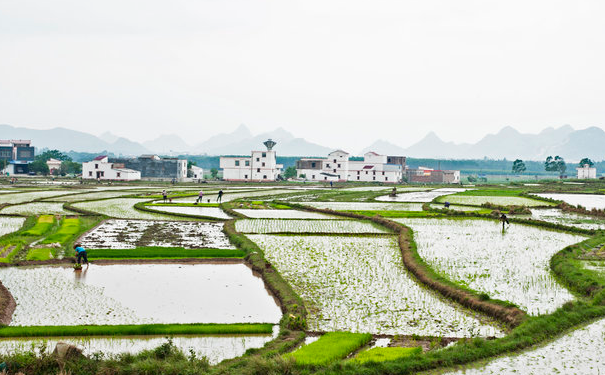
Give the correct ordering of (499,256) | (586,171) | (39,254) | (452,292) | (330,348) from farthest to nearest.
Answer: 1. (586,171)
2. (499,256)
3. (39,254)
4. (452,292)
5. (330,348)

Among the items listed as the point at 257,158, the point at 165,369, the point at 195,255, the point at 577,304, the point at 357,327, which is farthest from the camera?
the point at 257,158

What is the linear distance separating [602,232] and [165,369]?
1777 cm

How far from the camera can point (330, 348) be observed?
8.23 meters

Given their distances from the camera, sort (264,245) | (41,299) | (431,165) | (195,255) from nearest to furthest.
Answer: (41,299) < (195,255) < (264,245) < (431,165)

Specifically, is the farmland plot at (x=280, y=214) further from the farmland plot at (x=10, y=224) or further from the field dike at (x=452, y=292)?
the farmland plot at (x=10, y=224)

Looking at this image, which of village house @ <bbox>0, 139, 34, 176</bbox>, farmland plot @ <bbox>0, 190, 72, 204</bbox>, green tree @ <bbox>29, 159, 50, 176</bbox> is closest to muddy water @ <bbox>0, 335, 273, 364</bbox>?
farmland plot @ <bbox>0, 190, 72, 204</bbox>

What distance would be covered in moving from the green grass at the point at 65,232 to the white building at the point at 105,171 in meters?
40.5

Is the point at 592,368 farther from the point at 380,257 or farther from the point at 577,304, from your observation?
the point at 380,257

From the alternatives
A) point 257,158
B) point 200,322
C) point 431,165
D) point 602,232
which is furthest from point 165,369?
point 431,165

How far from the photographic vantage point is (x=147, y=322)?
967 centimetres

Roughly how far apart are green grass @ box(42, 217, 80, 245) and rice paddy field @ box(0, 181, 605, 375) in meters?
0.09

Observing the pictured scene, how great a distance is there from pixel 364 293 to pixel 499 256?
5803 millimetres

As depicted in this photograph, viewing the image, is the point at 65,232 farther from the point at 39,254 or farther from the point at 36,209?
the point at 36,209

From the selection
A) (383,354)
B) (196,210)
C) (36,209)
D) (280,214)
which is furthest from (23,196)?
(383,354)
